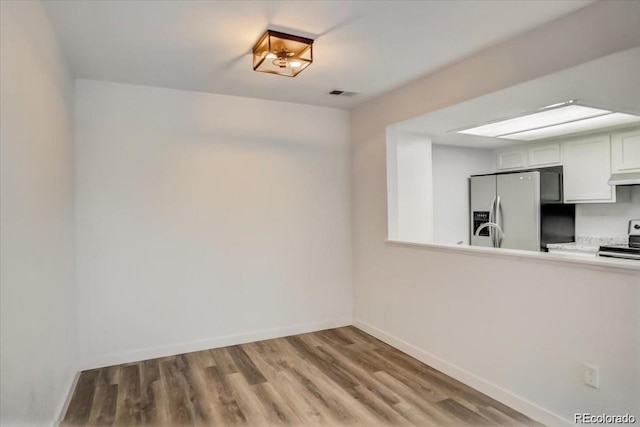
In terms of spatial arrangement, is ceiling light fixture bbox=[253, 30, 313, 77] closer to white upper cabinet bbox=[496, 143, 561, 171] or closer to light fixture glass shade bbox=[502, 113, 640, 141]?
light fixture glass shade bbox=[502, 113, 640, 141]

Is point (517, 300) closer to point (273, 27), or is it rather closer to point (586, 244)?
point (273, 27)

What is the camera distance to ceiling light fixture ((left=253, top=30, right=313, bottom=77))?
2359 millimetres

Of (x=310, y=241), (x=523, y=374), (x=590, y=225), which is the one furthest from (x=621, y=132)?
(x=310, y=241)

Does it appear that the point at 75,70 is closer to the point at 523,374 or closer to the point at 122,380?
the point at 122,380

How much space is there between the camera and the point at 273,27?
7.45ft

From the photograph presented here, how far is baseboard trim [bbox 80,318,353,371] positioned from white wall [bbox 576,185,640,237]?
3072 millimetres

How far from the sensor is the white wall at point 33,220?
1456 mm

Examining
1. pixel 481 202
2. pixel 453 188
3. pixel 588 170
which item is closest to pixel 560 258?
pixel 588 170

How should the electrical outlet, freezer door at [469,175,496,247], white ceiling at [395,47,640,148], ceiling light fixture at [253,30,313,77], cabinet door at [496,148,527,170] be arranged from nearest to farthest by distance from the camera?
the electrical outlet, white ceiling at [395,47,640,148], ceiling light fixture at [253,30,313,77], freezer door at [469,175,496,247], cabinet door at [496,148,527,170]

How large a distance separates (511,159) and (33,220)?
17.0 ft

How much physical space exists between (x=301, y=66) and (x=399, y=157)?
5.41 feet

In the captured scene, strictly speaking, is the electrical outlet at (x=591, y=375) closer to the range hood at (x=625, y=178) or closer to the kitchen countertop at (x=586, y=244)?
the kitchen countertop at (x=586, y=244)

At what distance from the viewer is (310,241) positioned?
4.02 meters

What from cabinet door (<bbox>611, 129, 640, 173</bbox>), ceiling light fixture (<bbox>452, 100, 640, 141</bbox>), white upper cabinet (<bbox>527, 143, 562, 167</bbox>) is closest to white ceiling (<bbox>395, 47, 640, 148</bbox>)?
ceiling light fixture (<bbox>452, 100, 640, 141</bbox>)
